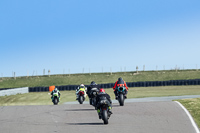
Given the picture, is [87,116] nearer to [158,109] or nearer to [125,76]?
[158,109]

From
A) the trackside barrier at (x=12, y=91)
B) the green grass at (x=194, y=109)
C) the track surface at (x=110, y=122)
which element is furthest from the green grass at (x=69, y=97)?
the track surface at (x=110, y=122)

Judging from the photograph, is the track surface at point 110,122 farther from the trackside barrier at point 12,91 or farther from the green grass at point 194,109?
the trackside barrier at point 12,91

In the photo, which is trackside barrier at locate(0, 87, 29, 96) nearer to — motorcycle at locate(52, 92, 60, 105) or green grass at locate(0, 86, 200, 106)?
green grass at locate(0, 86, 200, 106)

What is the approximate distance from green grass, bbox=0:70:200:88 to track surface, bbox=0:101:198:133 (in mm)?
57434

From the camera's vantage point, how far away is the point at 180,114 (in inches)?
687

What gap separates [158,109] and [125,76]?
6273 centimetres

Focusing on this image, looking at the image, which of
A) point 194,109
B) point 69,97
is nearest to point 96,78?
point 69,97

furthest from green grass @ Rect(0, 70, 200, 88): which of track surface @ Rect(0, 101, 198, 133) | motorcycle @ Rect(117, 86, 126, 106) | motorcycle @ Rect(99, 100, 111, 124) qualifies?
motorcycle @ Rect(99, 100, 111, 124)

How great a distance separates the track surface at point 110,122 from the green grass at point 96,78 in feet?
188

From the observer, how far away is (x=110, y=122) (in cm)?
1536

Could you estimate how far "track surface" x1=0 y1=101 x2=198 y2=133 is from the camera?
13.6 metres

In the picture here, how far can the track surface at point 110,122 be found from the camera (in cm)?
1364

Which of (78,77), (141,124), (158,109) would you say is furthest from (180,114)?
(78,77)

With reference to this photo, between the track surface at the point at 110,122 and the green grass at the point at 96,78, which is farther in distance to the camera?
the green grass at the point at 96,78
